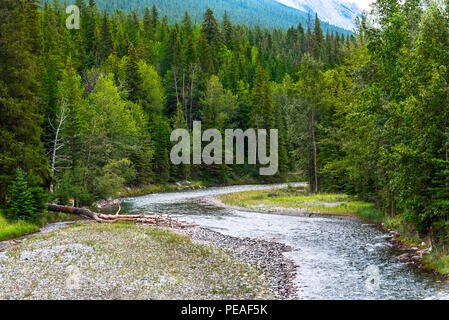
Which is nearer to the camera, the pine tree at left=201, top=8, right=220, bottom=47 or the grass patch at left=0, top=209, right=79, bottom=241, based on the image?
the grass patch at left=0, top=209, right=79, bottom=241

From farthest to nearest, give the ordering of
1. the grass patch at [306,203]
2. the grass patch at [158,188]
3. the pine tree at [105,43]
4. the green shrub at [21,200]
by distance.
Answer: the pine tree at [105,43] < the grass patch at [158,188] < the grass patch at [306,203] < the green shrub at [21,200]

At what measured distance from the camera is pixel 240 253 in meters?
18.7

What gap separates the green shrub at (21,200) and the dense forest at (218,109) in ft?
0.64

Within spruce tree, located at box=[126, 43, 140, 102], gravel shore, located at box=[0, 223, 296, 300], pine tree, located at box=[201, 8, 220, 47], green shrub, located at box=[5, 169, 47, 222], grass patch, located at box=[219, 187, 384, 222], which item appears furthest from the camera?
pine tree, located at box=[201, 8, 220, 47]

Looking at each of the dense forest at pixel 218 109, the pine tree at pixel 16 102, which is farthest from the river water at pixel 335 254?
the pine tree at pixel 16 102

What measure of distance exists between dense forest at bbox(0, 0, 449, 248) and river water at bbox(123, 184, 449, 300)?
278 cm

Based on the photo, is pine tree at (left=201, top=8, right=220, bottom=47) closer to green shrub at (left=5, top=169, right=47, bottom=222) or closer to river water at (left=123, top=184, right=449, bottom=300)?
river water at (left=123, top=184, right=449, bottom=300)

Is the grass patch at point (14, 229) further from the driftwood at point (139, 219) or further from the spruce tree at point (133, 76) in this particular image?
the spruce tree at point (133, 76)

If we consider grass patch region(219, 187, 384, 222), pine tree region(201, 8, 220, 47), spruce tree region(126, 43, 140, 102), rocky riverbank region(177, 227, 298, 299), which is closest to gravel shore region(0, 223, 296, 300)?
rocky riverbank region(177, 227, 298, 299)

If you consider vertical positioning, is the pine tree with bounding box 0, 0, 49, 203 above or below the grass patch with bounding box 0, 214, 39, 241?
above

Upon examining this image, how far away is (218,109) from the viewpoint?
74.8 meters

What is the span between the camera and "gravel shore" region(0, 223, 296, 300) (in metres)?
12.4

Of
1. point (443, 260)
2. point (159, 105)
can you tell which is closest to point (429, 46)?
point (443, 260)

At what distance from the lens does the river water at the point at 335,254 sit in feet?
43.2
